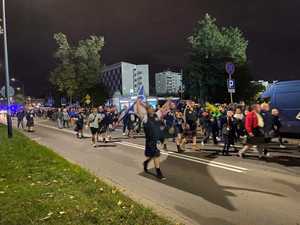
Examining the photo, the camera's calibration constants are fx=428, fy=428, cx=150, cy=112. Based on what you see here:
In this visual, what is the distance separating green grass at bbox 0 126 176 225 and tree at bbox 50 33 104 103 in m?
42.0

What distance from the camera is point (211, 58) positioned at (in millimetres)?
51219

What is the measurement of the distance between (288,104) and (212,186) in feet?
27.3

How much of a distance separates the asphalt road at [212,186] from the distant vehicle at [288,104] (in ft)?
10.9

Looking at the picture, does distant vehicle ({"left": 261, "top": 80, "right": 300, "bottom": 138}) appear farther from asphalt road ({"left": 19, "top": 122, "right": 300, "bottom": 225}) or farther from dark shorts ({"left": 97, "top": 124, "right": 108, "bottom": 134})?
dark shorts ({"left": 97, "top": 124, "right": 108, "bottom": 134})

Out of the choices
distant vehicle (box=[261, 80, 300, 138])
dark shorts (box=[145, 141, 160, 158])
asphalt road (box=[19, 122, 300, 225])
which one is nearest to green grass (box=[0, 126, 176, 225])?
asphalt road (box=[19, 122, 300, 225])

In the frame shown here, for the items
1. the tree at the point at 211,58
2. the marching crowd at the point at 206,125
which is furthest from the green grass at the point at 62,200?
the tree at the point at 211,58

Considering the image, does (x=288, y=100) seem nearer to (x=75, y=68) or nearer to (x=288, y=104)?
(x=288, y=104)

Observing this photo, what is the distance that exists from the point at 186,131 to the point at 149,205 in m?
8.24

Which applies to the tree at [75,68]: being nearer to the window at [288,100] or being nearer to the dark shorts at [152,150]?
the window at [288,100]

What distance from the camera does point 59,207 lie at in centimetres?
688

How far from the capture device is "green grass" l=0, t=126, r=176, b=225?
6188mm

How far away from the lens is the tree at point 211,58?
50188 mm

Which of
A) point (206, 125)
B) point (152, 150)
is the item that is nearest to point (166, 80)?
point (206, 125)

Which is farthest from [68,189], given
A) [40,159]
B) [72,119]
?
[72,119]
